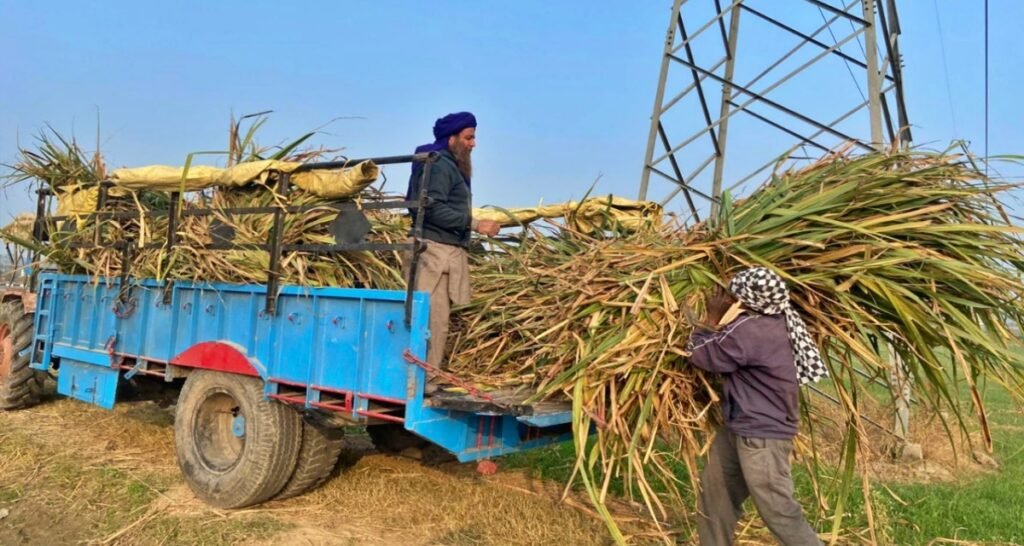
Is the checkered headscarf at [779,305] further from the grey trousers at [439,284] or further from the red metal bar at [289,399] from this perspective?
the red metal bar at [289,399]

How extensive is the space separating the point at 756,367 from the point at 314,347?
2.31 meters

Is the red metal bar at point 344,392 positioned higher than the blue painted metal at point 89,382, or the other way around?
the red metal bar at point 344,392

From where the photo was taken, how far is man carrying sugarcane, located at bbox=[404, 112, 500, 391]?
401cm

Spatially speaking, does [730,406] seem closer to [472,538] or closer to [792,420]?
[792,420]

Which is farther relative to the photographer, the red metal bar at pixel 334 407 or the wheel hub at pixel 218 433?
the wheel hub at pixel 218 433

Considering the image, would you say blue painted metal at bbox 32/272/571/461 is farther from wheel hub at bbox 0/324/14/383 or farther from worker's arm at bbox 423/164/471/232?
wheel hub at bbox 0/324/14/383

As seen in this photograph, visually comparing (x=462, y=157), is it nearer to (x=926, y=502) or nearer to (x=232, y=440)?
(x=232, y=440)

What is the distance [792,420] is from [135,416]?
241 inches

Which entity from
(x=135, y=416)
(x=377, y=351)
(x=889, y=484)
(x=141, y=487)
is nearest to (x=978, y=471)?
(x=889, y=484)

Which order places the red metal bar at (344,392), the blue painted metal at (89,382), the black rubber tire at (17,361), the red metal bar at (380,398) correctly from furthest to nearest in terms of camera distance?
the black rubber tire at (17,361) < the blue painted metal at (89,382) < the red metal bar at (344,392) < the red metal bar at (380,398)

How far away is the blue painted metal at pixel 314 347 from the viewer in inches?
143

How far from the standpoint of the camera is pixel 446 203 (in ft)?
13.4

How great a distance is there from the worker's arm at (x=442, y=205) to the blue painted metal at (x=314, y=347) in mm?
525

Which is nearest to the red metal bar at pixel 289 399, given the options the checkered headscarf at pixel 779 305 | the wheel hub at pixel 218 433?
the wheel hub at pixel 218 433
